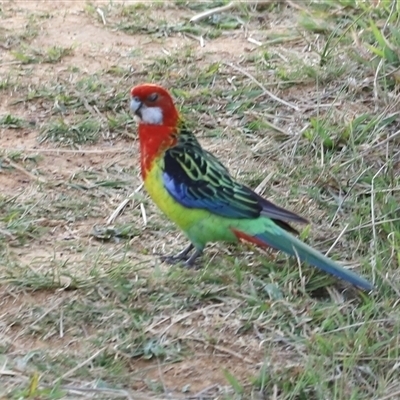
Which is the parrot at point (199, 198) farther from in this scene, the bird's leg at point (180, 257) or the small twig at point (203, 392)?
the small twig at point (203, 392)

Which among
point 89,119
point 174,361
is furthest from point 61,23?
point 174,361

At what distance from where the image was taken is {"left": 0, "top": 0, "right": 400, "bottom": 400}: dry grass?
2959 millimetres

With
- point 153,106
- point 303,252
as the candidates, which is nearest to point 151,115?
point 153,106

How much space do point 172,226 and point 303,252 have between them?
66cm

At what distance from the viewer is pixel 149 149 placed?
3.46 meters

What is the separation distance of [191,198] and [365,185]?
100 centimetres

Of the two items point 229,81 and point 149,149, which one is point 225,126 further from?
point 149,149

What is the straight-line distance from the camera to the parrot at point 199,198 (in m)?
3.35

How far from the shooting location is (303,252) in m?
3.35

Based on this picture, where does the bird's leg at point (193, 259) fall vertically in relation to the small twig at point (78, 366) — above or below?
above

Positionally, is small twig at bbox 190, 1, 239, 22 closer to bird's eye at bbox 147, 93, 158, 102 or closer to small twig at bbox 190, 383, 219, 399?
bird's eye at bbox 147, 93, 158, 102

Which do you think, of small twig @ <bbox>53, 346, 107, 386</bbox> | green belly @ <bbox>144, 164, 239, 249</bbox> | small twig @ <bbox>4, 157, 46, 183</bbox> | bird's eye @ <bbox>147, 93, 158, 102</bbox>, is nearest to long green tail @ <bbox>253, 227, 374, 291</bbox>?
green belly @ <bbox>144, 164, 239, 249</bbox>

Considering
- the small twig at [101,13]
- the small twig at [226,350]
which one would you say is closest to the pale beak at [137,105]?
the small twig at [226,350]

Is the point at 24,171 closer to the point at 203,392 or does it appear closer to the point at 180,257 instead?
the point at 180,257
